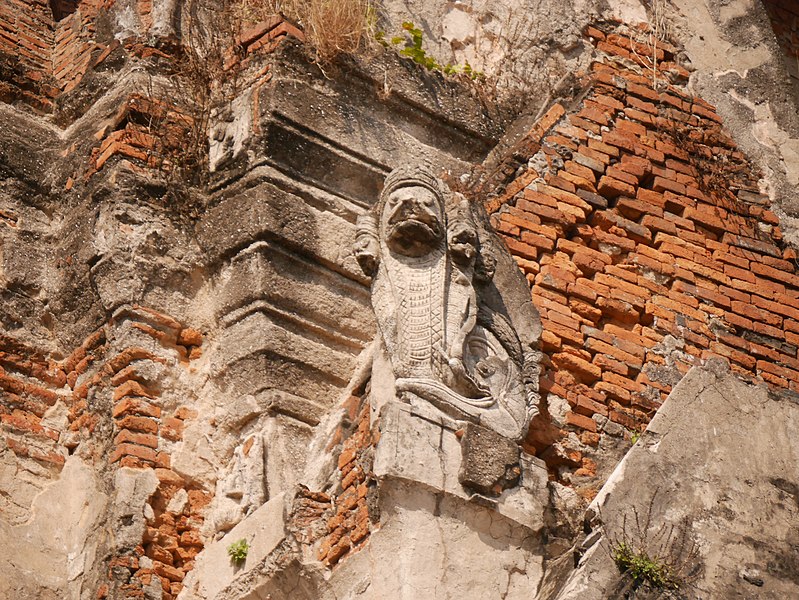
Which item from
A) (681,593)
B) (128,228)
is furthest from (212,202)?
(681,593)

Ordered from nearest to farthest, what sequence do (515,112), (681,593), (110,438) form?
(681,593)
(110,438)
(515,112)

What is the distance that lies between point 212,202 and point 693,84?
3.11 meters

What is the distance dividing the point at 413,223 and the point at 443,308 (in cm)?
44

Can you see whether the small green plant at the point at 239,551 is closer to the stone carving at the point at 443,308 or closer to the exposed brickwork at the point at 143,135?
the stone carving at the point at 443,308

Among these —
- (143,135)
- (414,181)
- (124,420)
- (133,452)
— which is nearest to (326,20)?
(143,135)

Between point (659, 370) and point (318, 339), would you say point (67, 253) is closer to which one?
point (318, 339)

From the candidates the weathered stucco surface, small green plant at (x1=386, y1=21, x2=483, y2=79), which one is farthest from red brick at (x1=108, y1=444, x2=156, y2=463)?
small green plant at (x1=386, y1=21, x2=483, y2=79)

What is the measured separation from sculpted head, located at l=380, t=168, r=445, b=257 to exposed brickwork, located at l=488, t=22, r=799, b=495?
3.31 ft

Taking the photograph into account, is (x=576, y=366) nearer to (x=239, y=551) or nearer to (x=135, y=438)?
(x=239, y=551)

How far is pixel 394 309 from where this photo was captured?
827 cm

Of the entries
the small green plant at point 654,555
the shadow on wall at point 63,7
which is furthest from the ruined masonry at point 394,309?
the shadow on wall at point 63,7

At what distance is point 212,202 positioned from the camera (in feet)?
32.3

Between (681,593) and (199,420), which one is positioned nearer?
(681,593)

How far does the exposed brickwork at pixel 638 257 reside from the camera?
9.18 meters
